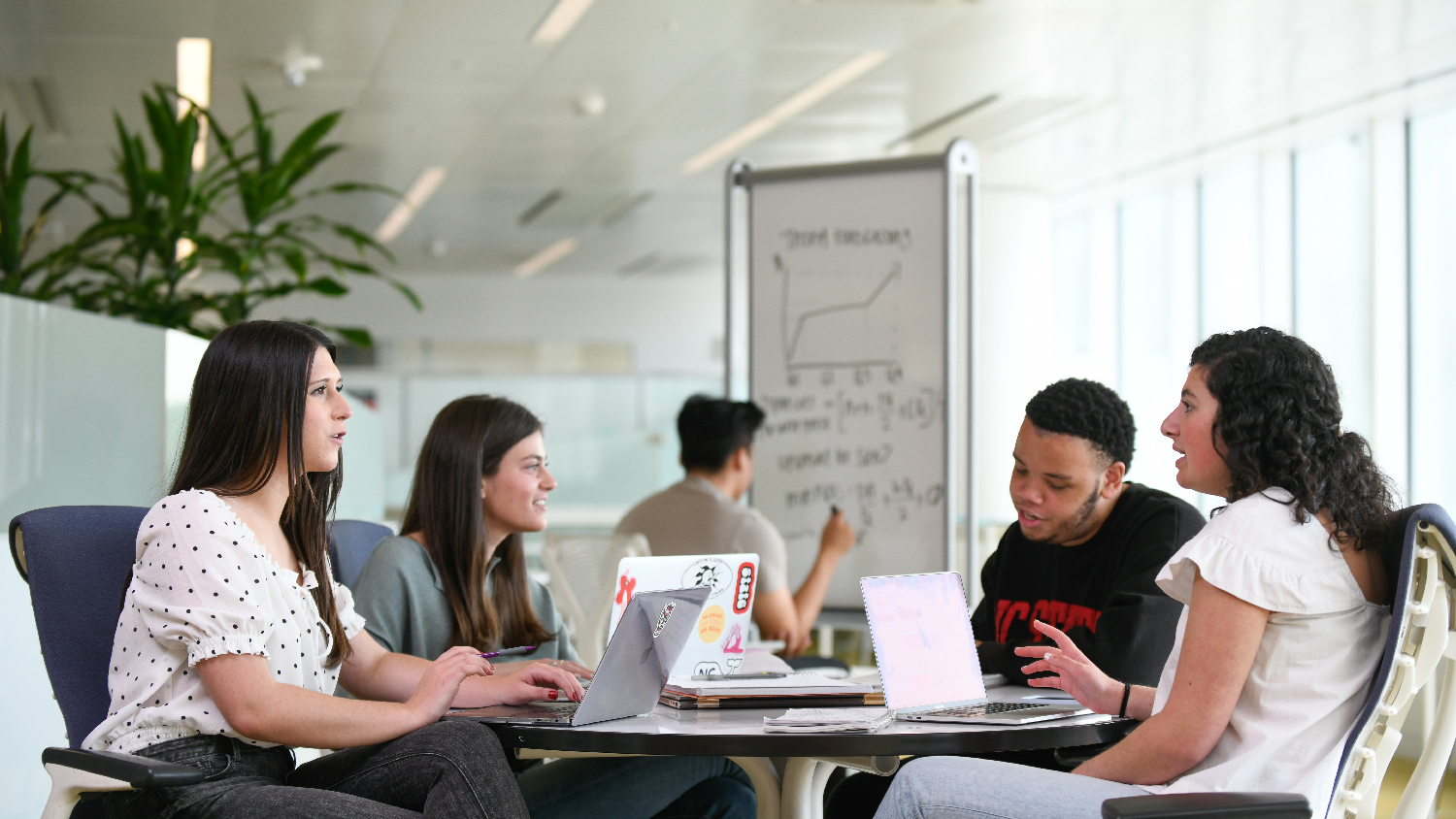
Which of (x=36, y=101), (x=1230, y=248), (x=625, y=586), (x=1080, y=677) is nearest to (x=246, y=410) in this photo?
(x=625, y=586)

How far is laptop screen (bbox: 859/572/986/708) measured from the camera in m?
1.63

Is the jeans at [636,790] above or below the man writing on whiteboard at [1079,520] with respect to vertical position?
below

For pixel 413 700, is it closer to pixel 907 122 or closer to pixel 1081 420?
pixel 1081 420

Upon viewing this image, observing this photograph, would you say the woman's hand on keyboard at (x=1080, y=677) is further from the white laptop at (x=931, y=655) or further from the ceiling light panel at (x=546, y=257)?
the ceiling light panel at (x=546, y=257)

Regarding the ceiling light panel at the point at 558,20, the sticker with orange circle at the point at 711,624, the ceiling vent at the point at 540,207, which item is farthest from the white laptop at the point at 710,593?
the ceiling vent at the point at 540,207

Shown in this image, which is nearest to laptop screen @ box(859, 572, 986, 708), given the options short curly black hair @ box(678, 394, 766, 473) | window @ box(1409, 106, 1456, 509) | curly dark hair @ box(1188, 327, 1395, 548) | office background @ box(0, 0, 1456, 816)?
curly dark hair @ box(1188, 327, 1395, 548)

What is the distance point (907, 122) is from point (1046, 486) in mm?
4331

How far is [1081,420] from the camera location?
7.02 feet

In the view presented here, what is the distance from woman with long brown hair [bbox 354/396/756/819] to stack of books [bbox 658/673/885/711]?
347 mm

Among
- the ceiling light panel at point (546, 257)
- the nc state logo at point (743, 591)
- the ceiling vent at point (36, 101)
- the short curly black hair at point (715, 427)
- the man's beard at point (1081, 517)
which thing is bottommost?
the nc state logo at point (743, 591)

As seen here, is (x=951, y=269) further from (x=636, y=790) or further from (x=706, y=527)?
(x=636, y=790)

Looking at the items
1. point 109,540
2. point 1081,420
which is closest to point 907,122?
point 1081,420

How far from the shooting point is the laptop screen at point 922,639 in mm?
1630

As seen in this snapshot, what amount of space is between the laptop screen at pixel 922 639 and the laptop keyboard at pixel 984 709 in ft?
0.04
